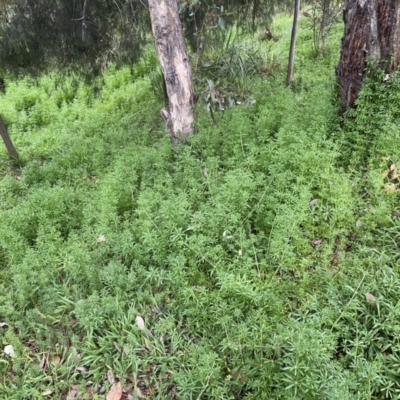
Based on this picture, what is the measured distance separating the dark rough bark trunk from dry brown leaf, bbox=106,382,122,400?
146 inches

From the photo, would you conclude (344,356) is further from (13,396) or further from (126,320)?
(13,396)

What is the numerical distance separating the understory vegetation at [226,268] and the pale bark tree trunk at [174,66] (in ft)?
1.18

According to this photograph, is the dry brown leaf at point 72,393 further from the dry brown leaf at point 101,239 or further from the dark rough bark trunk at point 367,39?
the dark rough bark trunk at point 367,39

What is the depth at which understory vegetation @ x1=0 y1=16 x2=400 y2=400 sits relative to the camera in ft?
7.51

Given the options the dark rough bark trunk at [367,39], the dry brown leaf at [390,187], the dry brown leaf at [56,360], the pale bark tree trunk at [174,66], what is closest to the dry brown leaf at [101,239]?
the dry brown leaf at [56,360]

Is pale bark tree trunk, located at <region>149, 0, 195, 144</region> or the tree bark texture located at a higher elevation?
pale bark tree trunk, located at <region>149, 0, 195, 144</region>

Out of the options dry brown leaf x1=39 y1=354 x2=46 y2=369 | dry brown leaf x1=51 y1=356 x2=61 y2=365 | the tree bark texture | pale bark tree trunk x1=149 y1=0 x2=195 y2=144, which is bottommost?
dry brown leaf x1=39 y1=354 x2=46 y2=369

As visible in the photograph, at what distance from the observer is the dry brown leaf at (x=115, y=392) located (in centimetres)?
247

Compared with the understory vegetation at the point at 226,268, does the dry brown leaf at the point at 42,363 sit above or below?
below

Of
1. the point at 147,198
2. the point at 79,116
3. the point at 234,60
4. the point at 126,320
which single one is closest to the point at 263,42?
the point at 234,60

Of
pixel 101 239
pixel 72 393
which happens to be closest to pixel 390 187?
pixel 101 239

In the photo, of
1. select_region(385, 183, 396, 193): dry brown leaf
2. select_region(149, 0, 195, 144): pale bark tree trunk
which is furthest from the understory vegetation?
select_region(149, 0, 195, 144): pale bark tree trunk

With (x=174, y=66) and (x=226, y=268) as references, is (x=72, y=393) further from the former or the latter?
(x=174, y=66)

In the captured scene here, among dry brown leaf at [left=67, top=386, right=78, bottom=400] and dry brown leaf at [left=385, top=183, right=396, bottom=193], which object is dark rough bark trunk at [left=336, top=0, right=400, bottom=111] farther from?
dry brown leaf at [left=67, top=386, right=78, bottom=400]
